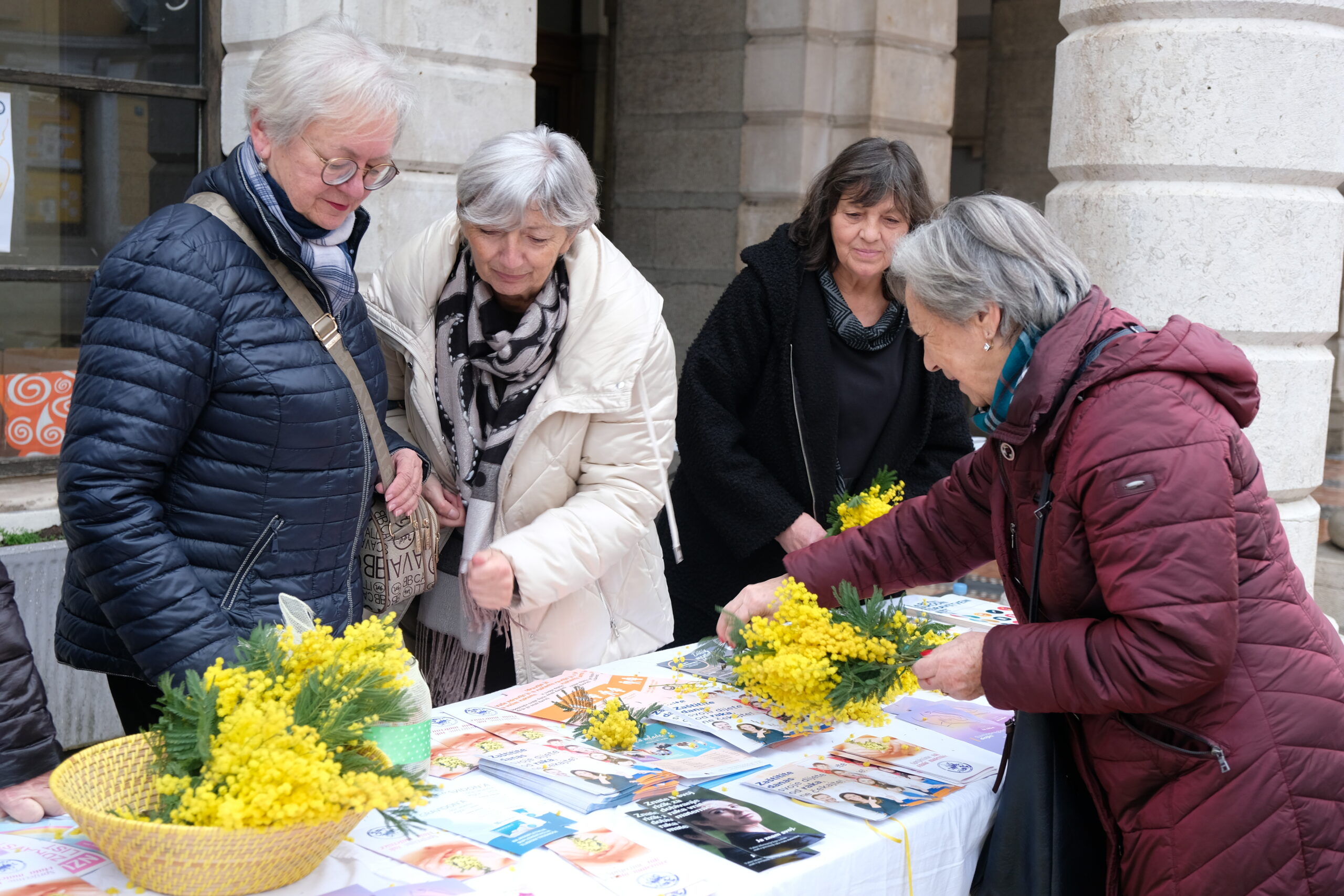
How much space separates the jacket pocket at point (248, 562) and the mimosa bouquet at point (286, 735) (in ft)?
1.26

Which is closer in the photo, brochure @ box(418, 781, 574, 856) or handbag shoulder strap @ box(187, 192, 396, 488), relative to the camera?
brochure @ box(418, 781, 574, 856)

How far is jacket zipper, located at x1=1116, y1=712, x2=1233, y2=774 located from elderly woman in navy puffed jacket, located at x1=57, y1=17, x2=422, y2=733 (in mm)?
1346

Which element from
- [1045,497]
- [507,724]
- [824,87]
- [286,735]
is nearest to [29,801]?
[286,735]

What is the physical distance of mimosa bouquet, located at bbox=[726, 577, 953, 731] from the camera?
6.73ft

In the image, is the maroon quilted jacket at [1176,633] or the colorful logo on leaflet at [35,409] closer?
the maroon quilted jacket at [1176,633]

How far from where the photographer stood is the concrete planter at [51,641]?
3.74 metres

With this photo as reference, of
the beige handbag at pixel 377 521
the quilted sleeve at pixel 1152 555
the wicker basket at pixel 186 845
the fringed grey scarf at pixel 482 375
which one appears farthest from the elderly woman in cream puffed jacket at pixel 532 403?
the quilted sleeve at pixel 1152 555

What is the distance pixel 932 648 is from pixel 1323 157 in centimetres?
249

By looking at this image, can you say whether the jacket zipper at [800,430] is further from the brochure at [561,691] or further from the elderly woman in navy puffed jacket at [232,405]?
the elderly woman in navy puffed jacket at [232,405]

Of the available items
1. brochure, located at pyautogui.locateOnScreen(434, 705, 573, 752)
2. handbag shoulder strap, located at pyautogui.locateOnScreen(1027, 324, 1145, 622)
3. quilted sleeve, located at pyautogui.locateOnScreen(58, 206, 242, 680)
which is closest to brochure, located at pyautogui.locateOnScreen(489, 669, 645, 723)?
brochure, located at pyautogui.locateOnScreen(434, 705, 573, 752)

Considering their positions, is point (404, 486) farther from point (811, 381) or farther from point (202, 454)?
point (811, 381)

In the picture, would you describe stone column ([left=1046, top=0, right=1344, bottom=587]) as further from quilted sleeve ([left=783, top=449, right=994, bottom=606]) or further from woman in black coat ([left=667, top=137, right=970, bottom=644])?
quilted sleeve ([left=783, top=449, right=994, bottom=606])

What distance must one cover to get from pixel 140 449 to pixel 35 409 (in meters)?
2.35

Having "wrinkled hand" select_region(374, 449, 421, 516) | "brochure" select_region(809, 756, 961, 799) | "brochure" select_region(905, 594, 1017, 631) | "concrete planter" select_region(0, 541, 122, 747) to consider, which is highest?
"wrinkled hand" select_region(374, 449, 421, 516)
